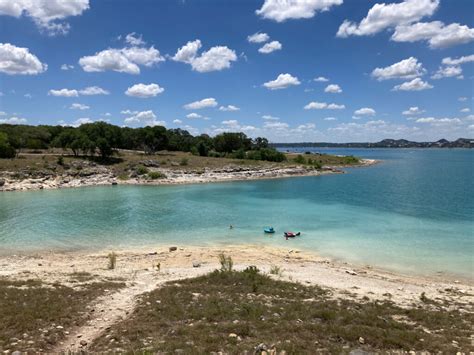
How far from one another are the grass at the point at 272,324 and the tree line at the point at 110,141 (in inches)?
3226

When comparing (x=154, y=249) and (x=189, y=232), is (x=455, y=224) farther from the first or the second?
(x=154, y=249)

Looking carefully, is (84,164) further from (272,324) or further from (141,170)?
(272,324)

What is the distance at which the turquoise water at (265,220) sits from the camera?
1166 inches

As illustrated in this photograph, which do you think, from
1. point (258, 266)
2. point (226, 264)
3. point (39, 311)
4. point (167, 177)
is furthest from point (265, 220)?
point (167, 177)

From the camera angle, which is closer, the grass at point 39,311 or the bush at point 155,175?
the grass at point 39,311

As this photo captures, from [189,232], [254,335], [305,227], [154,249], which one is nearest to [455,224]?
[305,227]

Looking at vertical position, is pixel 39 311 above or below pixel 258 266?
above

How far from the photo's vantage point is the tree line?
88.6m

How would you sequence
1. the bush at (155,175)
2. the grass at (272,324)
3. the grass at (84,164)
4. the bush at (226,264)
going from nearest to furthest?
the grass at (272,324) < the bush at (226,264) < the grass at (84,164) < the bush at (155,175)

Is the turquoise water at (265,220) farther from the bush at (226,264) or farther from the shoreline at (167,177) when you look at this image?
the bush at (226,264)

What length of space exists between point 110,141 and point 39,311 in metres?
84.8

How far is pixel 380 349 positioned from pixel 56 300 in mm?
11810

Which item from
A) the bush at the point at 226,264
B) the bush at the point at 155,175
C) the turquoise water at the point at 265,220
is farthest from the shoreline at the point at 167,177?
the bush at the point at 226,264

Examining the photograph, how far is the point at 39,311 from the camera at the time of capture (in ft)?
41.0
